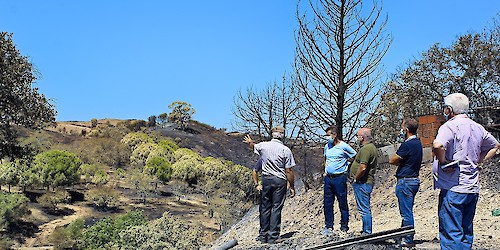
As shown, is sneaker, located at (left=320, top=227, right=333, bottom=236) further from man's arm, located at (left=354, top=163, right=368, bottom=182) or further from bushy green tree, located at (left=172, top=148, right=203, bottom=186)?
bushy green tree, located at (left=172, top=148, right=203, bottom=186)

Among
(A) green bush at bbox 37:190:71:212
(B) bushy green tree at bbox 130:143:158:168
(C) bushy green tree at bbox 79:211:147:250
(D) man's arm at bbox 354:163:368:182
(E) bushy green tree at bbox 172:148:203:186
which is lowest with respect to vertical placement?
(C) bushy green tree at bbox 79:211:147:250

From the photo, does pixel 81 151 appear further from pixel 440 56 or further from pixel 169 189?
pixel 440 56

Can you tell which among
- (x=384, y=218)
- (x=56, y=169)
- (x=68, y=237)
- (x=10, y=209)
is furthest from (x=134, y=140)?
(x=384, y=218)

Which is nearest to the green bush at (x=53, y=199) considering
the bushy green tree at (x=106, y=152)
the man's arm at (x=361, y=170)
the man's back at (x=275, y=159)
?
the bushy green tree at (x=106, y=152)

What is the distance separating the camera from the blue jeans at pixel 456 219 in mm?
4305

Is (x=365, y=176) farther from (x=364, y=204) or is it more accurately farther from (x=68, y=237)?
(x=68, y=237)

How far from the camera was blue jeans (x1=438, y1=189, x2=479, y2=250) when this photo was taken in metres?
4.30

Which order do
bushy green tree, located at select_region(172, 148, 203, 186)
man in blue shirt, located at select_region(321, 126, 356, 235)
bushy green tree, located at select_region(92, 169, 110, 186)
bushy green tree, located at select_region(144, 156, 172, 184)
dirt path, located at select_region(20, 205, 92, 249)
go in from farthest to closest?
bushy green tree, located at select_region(172, 148, 203, 186), bushy green tree, located at select_region(144, 156, 172, 184), bushy green tree, located at select_region(92, 169, 110, 186), dirt path, located at select_region(20, 205, 92, 249), man in blue shirt, located at select_region(321, 126, 356, 235)

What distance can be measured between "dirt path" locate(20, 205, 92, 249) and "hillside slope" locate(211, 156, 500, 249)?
11.1 m

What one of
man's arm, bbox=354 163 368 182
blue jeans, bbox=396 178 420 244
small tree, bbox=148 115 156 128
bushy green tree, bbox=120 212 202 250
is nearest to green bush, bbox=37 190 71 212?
bushy green tree, bbox=120 212 202 250

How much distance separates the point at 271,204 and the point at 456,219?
157 inches

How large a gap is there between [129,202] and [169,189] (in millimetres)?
7112

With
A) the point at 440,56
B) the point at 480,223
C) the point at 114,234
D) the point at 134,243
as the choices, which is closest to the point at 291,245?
the point at 480,223

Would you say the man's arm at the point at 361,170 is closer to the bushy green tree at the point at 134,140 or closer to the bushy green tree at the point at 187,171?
the bushy green tree at the point at 187,171
